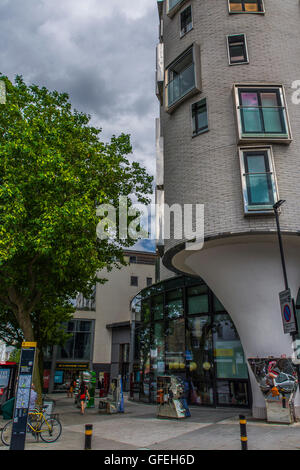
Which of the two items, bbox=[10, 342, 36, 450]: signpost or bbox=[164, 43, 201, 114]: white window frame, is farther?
bbox=[164, 43, 201, 114]: white window frame

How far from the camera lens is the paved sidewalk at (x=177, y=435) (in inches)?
341

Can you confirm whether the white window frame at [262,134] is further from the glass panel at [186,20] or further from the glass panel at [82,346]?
Answer: the glass panel at [82,346]

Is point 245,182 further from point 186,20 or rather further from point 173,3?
point 173,3

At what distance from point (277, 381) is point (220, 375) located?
5052 millimetres

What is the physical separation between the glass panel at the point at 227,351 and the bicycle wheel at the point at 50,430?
8.49 metres

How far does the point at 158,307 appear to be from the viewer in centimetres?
2139

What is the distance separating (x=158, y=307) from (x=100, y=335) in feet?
70.3

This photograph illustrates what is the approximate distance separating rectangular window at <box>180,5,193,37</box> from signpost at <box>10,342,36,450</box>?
15060 millimetres

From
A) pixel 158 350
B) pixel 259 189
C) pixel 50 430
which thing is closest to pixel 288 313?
pixel 259 189

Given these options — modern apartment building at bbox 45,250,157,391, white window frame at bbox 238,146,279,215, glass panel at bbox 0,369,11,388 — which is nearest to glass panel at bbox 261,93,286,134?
white window frame at bbox 238,146,279,215

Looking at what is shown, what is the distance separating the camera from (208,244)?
42.8 ft

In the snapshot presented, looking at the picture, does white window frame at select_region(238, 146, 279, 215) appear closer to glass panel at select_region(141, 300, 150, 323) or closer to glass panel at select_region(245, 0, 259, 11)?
glass panel at select_region(245, 0, 259, 11)

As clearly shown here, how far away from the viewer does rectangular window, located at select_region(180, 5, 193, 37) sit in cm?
1636

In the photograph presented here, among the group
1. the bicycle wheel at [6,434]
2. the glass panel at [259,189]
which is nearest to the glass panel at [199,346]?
the glass panel at [259,189]
